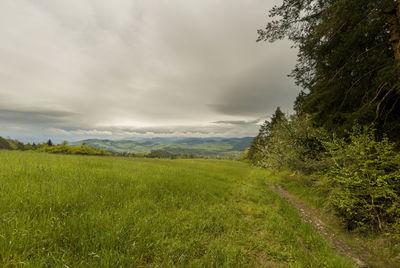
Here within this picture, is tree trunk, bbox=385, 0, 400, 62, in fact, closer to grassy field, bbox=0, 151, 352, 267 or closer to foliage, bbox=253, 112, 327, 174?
foliage, bbox=253, 112, 327, 174

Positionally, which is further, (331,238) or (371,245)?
(331,238)

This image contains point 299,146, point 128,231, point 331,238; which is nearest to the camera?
point 128,231

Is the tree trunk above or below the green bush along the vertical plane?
above

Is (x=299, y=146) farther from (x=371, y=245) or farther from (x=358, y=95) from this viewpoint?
(x=371, y=245)

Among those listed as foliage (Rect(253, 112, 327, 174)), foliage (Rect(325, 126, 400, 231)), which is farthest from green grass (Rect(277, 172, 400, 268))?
foliage (Rect(253, 112, 327, 174))

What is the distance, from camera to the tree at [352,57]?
19.6 feet

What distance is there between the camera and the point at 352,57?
7.38m

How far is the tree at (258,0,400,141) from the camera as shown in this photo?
596 centimetres

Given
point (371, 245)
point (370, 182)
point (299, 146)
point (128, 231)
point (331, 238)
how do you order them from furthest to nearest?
1. point (299, 146)
2. point (331, 238)
3. point (370, 182)
4. point (371, 245)
5. point (128, 231)

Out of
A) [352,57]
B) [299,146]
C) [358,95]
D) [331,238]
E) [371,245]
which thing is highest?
[352,57]

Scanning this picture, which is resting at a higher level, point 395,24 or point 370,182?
point 395,24

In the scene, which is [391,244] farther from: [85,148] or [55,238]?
[85,148]

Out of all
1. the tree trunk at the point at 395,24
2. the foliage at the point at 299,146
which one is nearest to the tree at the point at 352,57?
the tree trunk at the point at 395,24

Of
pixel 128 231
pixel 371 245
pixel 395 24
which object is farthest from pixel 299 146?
pixel 128 231
